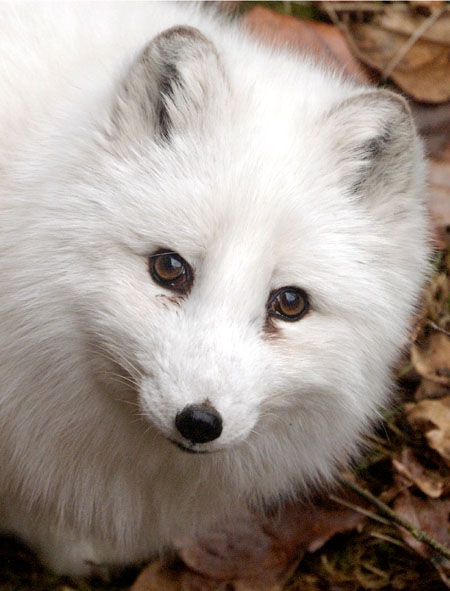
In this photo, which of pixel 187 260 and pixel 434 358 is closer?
pixel 187 260

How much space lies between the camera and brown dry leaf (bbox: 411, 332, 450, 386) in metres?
4.16

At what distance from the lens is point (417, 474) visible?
3.98m

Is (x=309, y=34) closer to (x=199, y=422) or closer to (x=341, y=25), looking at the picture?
(x=341, y=25)

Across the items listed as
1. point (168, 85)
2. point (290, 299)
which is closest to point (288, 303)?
point (290, 299)

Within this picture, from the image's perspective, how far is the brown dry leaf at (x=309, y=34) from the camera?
15.3 feet

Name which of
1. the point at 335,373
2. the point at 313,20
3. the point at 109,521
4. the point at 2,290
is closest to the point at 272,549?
the point at 109,521

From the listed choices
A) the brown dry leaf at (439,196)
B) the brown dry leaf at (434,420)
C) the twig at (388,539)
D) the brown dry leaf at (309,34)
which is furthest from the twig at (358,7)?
the twig at (388,539)

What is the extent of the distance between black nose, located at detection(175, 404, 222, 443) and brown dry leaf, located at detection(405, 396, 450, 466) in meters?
2.03

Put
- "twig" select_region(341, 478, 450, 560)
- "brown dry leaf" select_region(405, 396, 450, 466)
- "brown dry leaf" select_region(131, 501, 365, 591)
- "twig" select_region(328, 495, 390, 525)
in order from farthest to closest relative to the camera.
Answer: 1. "brown dry leaf" select_region(405, 396, 450, 466)
2. "twig" select_region(328, 495, 390, 525)
3. "brown dry leaf" select_region(131, 501, 365, 591)
4. "twig" select_region(341, 478, 450, 560)

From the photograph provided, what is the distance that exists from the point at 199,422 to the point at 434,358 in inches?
90.4

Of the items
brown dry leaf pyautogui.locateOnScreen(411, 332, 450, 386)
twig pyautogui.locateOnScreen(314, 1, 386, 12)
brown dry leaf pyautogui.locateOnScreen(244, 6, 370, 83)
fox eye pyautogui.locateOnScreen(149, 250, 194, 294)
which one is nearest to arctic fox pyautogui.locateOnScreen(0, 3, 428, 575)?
fox eye pyautogui.locateOnScreen(149, 250, 194, 294)

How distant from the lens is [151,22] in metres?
3.23

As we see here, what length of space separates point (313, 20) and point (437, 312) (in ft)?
6.37

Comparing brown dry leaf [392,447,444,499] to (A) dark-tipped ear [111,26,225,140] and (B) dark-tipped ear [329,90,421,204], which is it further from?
(A) dark-tipped ear [111,26,225,140]
